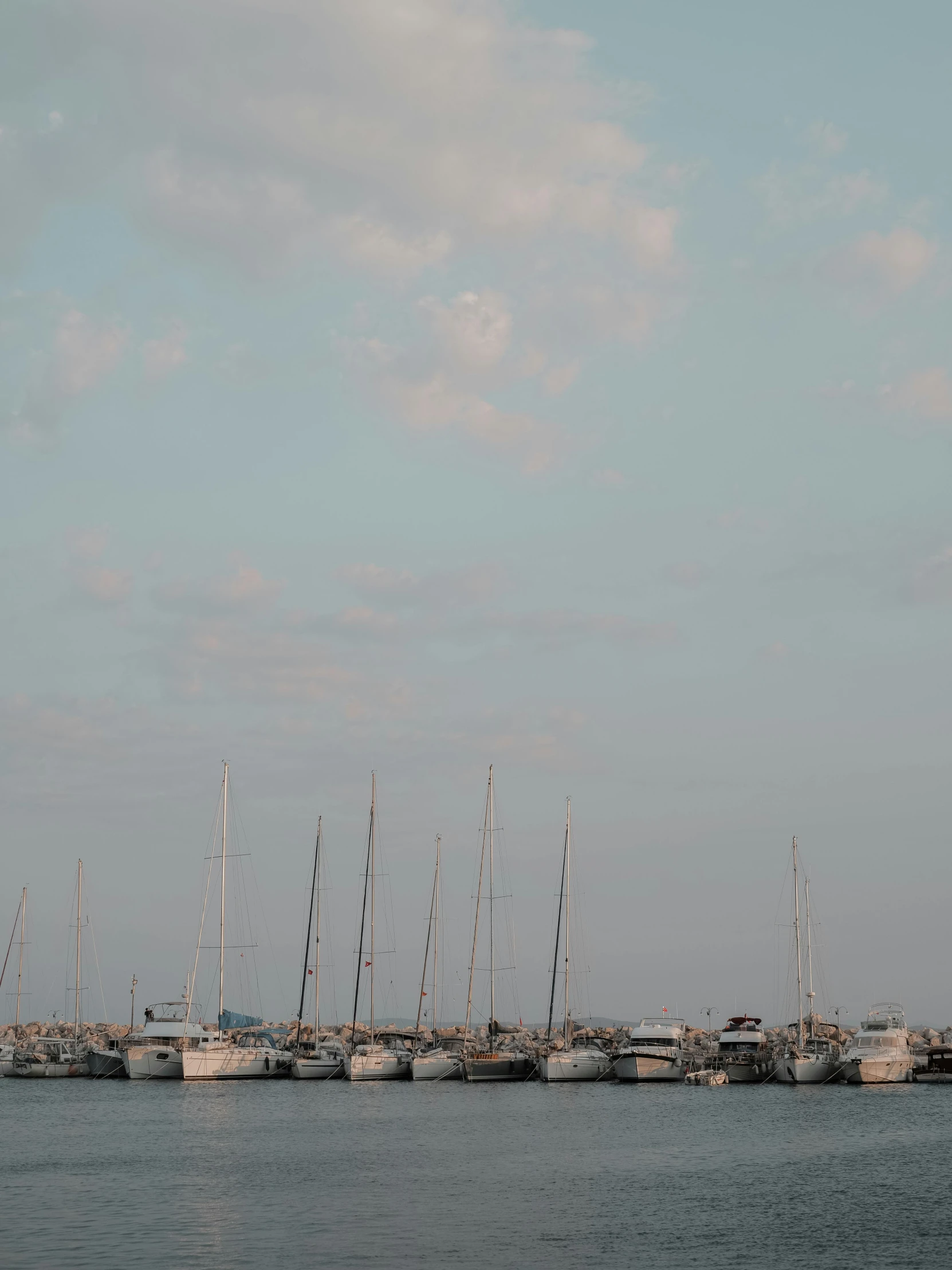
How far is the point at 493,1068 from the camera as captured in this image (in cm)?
8700

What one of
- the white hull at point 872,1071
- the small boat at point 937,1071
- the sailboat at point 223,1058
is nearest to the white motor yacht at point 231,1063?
the sailboat at point 223,1058

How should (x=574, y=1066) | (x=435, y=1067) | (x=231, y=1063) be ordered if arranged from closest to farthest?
(x=574, y=1066) < (x=435, y=1067) < (x=231, y=1063)

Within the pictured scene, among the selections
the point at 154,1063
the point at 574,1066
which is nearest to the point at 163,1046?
the point at 154,1063

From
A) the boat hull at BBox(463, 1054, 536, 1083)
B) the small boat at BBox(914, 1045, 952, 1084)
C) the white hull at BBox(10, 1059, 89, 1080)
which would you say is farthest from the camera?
the white hull at BBox(10, 1059, 89, 1080)

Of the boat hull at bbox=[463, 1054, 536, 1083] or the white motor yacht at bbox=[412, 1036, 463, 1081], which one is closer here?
the boat hull at bbox=[463, 1054, 536, 1083]

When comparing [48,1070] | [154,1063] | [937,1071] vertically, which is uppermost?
[937,1071]

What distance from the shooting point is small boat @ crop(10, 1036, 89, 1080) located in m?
100

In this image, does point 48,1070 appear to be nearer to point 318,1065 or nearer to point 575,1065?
point 318,1065

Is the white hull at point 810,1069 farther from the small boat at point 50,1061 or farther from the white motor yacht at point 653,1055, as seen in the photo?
the small boat at point 50,1061

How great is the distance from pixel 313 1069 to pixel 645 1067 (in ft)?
72.6

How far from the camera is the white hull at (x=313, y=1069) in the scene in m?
89.7

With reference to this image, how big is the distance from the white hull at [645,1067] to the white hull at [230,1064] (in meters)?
23.5

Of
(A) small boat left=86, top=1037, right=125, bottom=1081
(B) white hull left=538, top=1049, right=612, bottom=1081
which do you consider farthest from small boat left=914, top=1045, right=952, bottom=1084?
(A) small boat left=86, top=1037, right=125, bottom=1081

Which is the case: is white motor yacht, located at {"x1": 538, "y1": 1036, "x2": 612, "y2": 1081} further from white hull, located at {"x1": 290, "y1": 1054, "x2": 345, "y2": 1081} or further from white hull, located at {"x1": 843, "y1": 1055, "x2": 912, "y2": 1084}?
white hull, located at {"x1": 290, "y1": 1054, "x2": 345, "y2": 1081}
